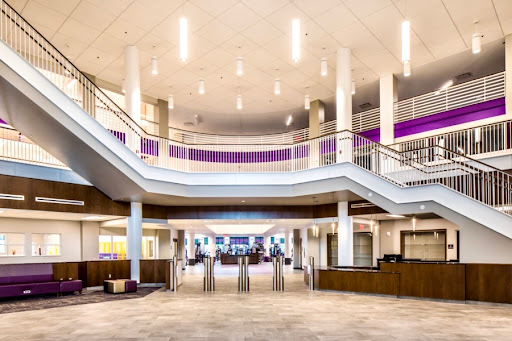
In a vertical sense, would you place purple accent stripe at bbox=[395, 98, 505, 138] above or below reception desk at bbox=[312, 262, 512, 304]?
above

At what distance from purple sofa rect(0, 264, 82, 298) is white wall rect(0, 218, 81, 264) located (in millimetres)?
2489

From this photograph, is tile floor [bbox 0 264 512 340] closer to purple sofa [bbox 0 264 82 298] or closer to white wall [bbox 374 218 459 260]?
purple sofa [bbox 0 264 82 298]

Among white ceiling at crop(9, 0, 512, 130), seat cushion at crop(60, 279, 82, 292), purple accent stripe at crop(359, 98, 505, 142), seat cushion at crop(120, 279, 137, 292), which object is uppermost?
white ceiling at crop(9, 0, 512, 130)

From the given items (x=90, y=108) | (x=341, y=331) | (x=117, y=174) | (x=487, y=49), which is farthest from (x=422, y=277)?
(x=90, y=108)

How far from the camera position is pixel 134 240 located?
14.2 meters

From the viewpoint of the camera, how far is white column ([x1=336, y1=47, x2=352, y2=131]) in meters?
13.3

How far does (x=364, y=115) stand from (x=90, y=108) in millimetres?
11249

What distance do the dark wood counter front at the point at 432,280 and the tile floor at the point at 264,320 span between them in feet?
1.28

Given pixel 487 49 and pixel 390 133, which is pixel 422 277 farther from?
pixel 487 49

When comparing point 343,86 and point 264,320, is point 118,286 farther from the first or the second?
point 343,86

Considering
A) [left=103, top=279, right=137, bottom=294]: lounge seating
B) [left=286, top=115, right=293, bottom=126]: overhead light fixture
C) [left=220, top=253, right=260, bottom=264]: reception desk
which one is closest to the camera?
[left=103, top=279, right=137, bottom=294]: lounge seating

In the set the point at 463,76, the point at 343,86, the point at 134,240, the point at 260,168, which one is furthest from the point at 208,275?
the point at 463,76

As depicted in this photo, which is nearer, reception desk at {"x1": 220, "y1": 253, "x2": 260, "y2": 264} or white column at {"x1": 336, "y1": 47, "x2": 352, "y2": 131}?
white column at {"x1": 336, "y1": 47, "x2": 352, "y2": 131}

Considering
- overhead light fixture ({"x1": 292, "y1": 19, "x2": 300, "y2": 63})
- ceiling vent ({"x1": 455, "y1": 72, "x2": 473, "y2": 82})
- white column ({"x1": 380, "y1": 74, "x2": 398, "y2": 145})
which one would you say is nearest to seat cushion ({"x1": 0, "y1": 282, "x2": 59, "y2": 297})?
overhead light fixture ({"x1": 292, "y1": 19, "x2": 300, "y2": 63})
